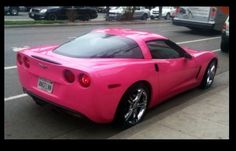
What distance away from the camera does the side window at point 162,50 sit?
17.8 ft

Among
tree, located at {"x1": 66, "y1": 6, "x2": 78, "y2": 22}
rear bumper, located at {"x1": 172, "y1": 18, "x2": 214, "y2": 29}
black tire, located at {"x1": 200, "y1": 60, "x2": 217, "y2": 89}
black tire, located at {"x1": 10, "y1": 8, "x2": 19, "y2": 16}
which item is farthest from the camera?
black tire, located at {"x1": 10, "y1": 8, "x2": 19, "y2": 16}

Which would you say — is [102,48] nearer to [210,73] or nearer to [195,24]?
[210,73]

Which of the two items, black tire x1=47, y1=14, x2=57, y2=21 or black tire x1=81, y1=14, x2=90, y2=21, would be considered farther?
black tire x1=81, y1=14, x2=90, y2=21

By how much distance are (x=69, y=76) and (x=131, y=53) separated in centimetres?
115

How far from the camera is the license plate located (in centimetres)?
451

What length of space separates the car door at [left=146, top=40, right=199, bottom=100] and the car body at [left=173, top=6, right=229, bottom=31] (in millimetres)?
11084

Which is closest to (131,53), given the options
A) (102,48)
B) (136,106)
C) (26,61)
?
(102,48)

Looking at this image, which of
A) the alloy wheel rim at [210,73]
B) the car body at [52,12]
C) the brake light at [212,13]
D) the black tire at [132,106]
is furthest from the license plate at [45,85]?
the car body at [52,12]

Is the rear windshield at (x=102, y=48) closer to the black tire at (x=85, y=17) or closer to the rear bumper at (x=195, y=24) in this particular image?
the rear bumper at (x=195, y=24)

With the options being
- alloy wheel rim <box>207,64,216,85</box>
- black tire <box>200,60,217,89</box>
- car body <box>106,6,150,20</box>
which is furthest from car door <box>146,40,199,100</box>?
car body <box>106,6,150,20</box>

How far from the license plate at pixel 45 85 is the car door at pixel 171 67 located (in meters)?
1.65

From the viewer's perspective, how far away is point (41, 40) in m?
13.0

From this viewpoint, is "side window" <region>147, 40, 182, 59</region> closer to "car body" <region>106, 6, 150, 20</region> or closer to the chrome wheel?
the chrome wheel
